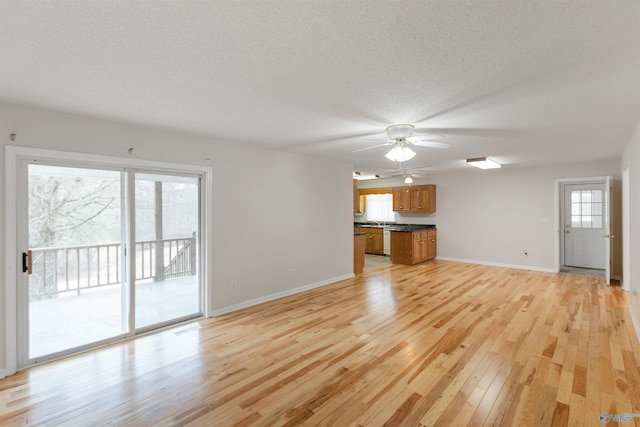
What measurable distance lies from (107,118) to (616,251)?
8.92 meters

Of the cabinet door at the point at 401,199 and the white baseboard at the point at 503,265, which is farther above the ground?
the cabinet door at the point at 401,199

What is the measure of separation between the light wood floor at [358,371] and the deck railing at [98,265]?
72 cm

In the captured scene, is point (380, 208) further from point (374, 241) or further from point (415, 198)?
point (415, 198)

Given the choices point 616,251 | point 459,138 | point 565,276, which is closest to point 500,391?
point 459,138

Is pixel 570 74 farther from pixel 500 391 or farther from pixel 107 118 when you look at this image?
pixel 107 118

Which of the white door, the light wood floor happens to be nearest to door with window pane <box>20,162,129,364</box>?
the light wood floor

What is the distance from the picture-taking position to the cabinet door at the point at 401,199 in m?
8.95

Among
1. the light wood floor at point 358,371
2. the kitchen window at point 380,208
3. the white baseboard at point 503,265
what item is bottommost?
the light wood floor at point 358,371

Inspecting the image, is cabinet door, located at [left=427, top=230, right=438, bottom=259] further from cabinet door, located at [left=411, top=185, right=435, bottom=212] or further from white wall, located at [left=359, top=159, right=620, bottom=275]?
cabinet door, located at [left=411, top=185, right=435, bottom=212]

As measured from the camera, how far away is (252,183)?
4.64 m

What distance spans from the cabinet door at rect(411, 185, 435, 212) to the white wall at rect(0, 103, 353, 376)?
3151mm

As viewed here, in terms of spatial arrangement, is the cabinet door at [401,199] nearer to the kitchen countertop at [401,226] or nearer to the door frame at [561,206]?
the kitchen countertop at [401,226]

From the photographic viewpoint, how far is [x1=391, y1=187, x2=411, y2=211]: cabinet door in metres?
8.95

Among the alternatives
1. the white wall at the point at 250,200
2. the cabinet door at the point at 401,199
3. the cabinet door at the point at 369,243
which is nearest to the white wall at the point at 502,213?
the cabinet door at the point at 401,199
